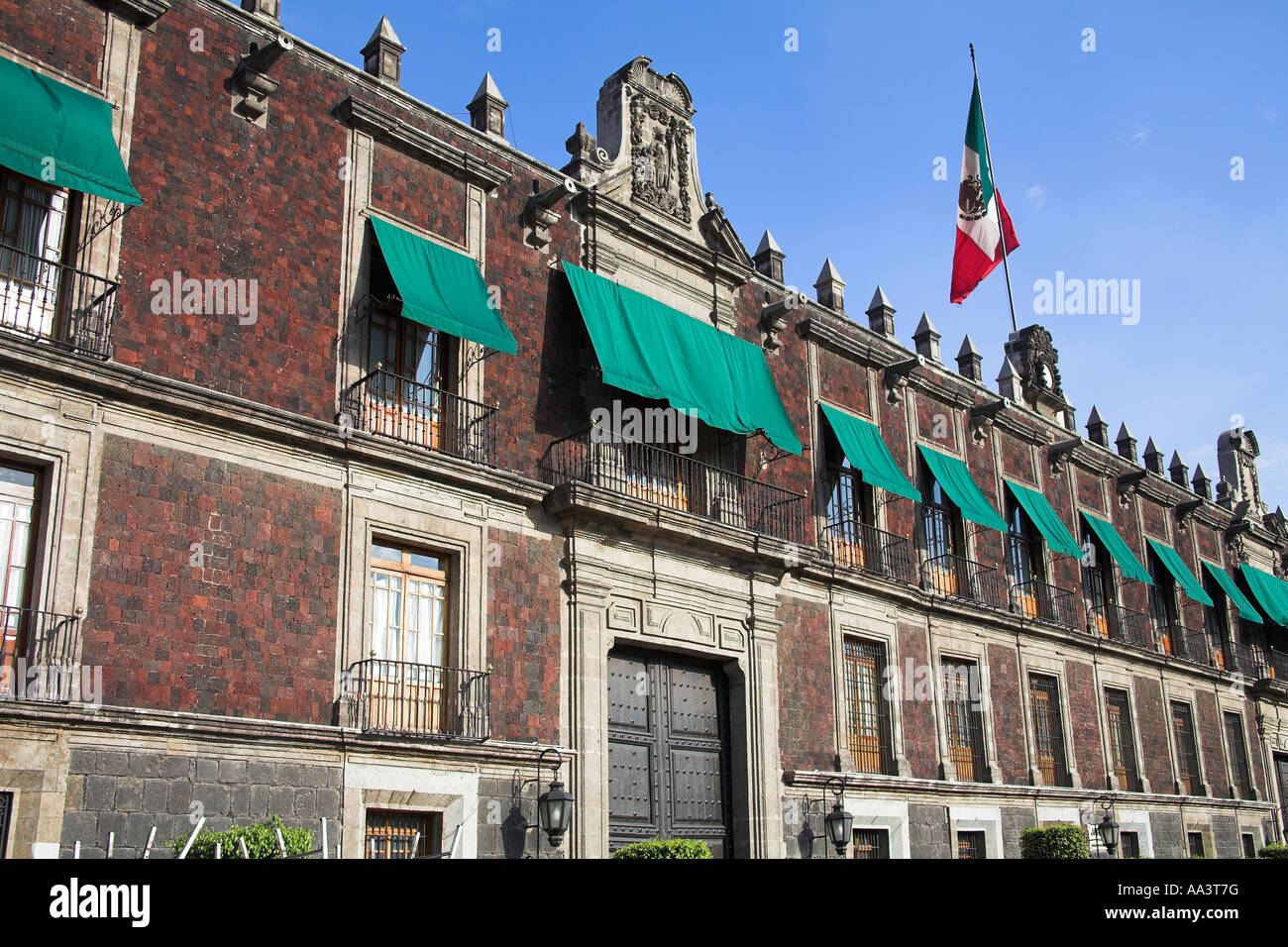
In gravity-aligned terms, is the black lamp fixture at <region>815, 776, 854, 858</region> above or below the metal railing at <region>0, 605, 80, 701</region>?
below

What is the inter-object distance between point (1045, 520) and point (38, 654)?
58.9ft

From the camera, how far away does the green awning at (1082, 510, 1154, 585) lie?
24.3 metres

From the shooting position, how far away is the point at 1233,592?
28.3m

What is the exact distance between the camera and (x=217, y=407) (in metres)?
11.4

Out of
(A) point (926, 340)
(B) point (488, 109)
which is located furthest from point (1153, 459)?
(B) point (488, 109)

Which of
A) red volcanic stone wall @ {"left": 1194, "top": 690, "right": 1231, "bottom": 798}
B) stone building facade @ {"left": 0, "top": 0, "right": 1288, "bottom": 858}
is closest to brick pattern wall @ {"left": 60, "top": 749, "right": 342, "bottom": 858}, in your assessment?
stone building facade @ {"left": 0, "top": 0, "right": 1288, "bottom": 858}

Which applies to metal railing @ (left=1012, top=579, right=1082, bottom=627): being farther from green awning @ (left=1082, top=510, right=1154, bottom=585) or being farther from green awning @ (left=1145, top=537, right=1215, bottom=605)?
green awning @ (left=1145, top=537, right=1215, bottom=605)

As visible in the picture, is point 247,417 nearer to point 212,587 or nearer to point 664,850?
point 212,587

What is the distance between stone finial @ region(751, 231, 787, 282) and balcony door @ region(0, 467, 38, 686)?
11606mm

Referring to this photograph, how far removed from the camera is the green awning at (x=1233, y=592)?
2834 centimetres

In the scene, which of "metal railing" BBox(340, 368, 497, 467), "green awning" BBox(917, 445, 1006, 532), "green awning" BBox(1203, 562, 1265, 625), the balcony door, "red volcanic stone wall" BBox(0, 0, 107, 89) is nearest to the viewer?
the balcony door

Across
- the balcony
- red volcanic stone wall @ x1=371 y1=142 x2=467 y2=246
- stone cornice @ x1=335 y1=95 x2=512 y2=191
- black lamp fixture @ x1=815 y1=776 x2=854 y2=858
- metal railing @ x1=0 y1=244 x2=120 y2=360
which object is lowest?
black lamp fixture @ x1=815 y1=776 x2=854 y2=858

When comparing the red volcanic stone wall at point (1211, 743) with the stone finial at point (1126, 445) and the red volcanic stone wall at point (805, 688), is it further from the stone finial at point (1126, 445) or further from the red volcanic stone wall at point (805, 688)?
the red volcanic stone wall at point (805, 688)

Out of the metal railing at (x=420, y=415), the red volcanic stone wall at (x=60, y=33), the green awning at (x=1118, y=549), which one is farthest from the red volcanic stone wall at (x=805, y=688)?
the red volcanic stone wall at (x=60, y=33)
